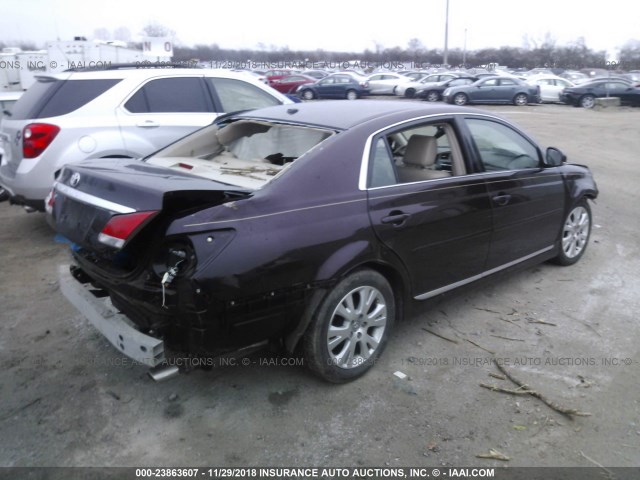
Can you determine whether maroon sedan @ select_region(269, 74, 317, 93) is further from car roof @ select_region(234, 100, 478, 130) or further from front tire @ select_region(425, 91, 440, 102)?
car roof @ select_region(234, 100, 478, 130)

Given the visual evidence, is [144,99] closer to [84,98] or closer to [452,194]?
[84,98]

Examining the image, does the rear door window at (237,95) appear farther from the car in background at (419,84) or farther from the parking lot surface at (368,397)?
the car in background at (419,84)

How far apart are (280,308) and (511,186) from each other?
7.56ft

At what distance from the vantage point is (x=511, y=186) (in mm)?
4266

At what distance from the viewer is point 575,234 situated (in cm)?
530

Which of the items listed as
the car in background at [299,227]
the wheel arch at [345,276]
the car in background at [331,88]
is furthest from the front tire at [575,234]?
the car in background at [331,88]

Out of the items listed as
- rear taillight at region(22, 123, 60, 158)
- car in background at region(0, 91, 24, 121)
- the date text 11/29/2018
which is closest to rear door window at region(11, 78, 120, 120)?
rear taillight at region(22, 123, 60, 158)

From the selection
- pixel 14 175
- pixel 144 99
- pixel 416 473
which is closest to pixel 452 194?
pixel 416 473

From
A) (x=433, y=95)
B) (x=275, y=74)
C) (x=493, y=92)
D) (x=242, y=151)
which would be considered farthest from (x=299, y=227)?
(x=275, y=74)

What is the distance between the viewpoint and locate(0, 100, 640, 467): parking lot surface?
2.79 meters

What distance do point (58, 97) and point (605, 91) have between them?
87.0 feet

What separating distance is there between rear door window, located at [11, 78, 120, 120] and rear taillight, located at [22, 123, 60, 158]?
152mm

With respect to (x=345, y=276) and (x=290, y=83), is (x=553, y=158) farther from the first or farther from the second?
(x=290, y=83)

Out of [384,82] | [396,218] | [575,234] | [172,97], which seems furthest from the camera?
[384,82]
